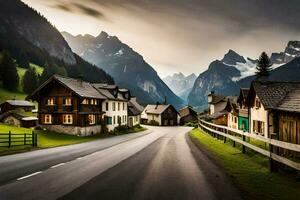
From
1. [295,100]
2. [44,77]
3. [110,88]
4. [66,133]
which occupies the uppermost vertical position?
[44,77]

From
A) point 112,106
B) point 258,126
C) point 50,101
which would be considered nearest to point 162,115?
point 112,106

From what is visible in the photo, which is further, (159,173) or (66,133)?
(66,133)

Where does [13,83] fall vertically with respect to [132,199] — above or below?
above

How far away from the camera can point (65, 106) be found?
48.8 m

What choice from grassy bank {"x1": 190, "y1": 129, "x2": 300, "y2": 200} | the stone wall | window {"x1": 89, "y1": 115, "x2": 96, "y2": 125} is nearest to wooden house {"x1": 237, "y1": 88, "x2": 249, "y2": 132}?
the stone wall

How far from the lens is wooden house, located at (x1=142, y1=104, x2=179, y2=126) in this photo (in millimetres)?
112875

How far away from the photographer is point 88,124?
4975cm

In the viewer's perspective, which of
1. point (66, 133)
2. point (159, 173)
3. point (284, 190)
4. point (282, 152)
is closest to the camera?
point (284, 190)

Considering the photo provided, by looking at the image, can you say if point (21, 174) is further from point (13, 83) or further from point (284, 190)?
point (13, 83)

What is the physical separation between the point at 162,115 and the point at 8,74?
197 ft

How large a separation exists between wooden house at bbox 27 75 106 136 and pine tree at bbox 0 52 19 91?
234 feet

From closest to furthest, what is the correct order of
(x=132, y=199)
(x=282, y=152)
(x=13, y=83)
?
(x=132, y=199) < (x=282, y=152) < (x=13, y=83)

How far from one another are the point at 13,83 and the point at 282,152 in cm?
11236

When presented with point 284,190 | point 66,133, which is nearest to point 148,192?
point 284,190
